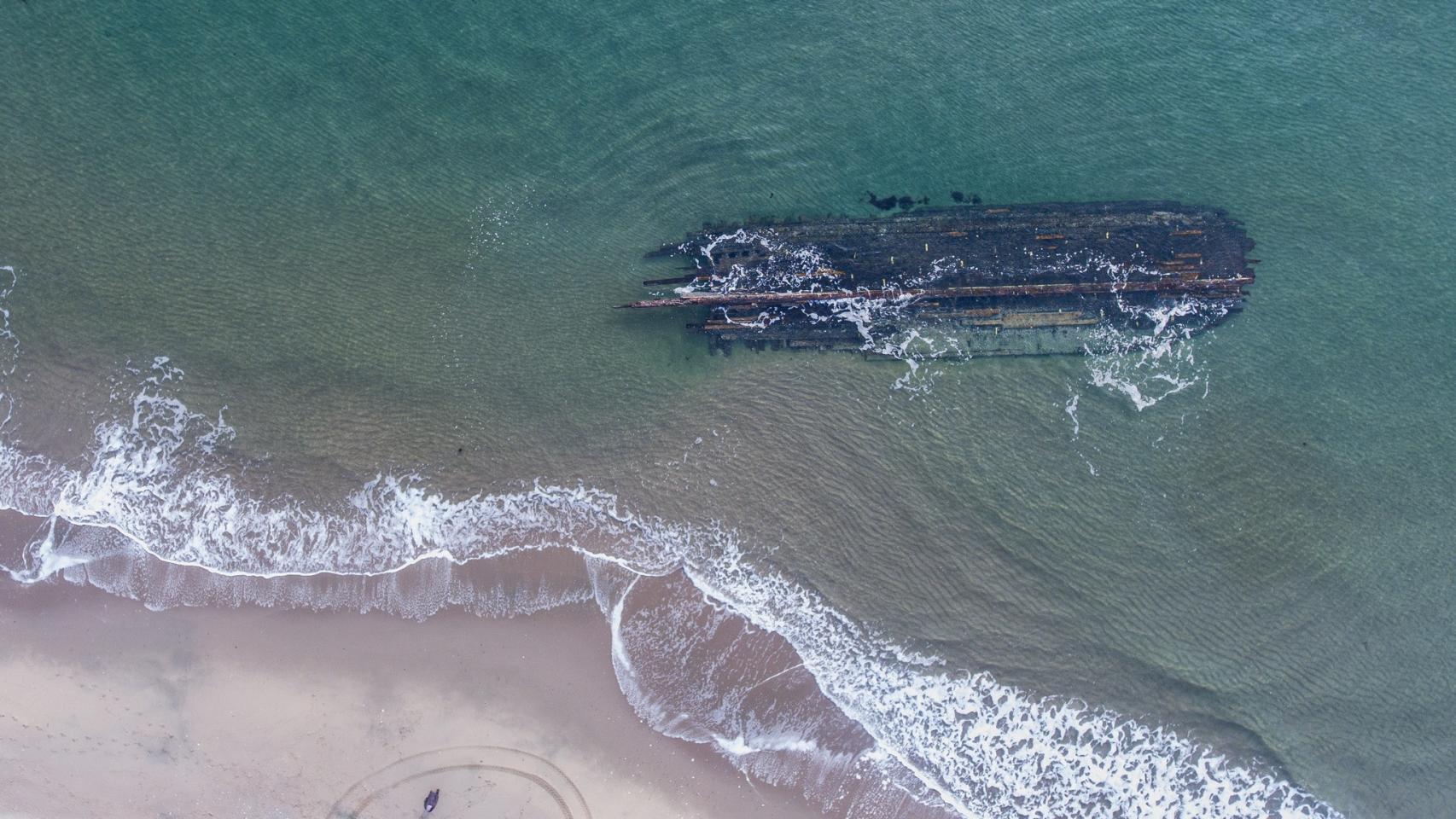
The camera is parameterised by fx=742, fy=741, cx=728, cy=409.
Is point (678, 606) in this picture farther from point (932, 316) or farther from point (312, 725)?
point (932, 316)

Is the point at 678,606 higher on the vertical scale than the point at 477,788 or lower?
higher

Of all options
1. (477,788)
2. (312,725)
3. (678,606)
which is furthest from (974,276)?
(312,725)

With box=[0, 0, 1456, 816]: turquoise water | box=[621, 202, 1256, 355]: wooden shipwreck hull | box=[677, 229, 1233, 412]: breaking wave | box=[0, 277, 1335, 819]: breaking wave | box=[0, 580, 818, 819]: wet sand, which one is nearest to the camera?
box=[0, 580, 818, 819]: wet sand

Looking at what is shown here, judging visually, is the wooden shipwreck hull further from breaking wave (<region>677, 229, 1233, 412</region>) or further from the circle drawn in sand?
the circle drawn in sand

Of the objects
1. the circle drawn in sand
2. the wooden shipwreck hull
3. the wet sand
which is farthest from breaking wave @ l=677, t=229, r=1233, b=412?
the circle drawn in sand

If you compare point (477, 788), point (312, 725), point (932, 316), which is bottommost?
point (477, 788)
